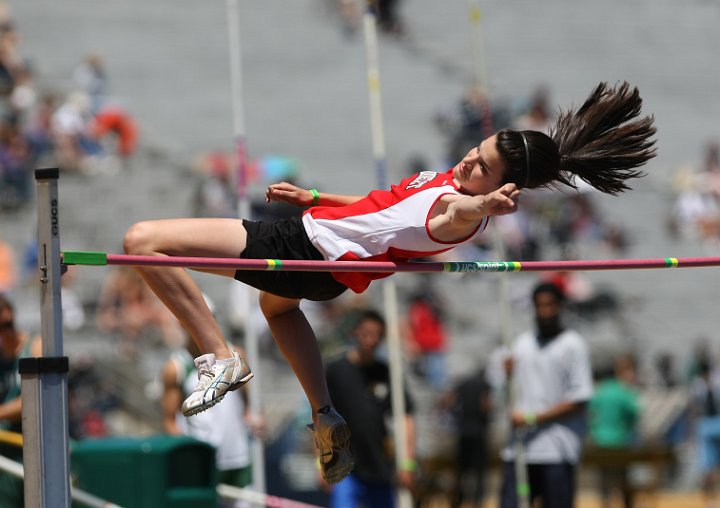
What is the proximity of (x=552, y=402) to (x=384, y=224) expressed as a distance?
3.43m

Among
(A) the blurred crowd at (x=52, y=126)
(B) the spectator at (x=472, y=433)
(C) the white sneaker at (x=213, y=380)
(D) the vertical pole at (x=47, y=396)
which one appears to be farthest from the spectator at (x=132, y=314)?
(D) the vertical pole at (x=47, y=396)

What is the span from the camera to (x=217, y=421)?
8.12 meters

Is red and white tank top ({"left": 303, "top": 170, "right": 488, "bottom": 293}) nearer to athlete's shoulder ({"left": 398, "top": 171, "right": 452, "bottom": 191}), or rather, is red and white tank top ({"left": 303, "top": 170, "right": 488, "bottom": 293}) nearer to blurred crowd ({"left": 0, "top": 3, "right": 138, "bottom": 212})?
athlete's shoulder ({"left": 398, "top": 171, "right": 452, "bottom": 191})

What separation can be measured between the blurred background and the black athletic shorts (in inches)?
248

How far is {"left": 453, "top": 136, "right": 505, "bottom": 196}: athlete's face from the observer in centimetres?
495

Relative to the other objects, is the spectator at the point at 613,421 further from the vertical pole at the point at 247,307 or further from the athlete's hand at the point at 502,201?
the athlete's hand at the point at 502,201

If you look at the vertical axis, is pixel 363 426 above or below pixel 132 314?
below

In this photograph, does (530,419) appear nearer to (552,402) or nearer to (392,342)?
(552,402)

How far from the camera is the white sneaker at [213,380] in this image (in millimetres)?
4918

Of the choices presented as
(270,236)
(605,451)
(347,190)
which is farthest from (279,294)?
(347,190)

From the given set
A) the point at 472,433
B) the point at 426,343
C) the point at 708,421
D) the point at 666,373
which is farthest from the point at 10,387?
the point at 666,373

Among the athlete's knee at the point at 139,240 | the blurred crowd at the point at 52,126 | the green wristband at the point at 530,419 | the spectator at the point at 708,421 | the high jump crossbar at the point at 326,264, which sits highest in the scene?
the blurred crowd at the point at 52,126

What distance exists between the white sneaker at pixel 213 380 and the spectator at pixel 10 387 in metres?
2.17

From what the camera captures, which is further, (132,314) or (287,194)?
(132,314)
